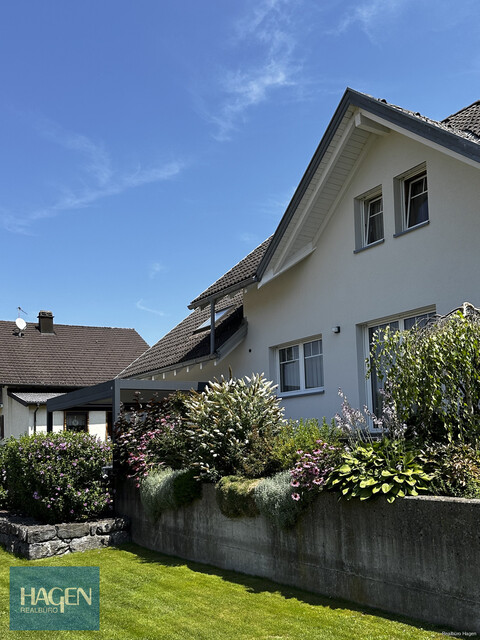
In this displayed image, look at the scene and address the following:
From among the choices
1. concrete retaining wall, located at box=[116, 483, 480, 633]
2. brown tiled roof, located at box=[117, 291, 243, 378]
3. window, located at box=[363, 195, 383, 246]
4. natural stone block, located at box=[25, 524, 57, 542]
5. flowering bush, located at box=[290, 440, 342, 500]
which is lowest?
natural stone block, located at box=[25, 524, 57, 542]

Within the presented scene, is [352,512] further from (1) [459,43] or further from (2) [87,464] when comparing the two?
(1) [459,43]

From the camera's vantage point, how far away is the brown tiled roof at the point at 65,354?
31781mm

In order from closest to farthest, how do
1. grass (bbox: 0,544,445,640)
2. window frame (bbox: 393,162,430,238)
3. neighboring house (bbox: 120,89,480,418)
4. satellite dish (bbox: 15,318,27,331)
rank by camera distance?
grass (bbox: 0,544,445,640) → neighboring house (bbox: 120,89,480,418) → window frame (bbox: 393,162,430,238) → satellite dish (bbox: 15,318,27,331)

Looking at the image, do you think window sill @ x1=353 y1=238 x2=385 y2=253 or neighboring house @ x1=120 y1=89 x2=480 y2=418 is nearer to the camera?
neighboring house @ x1=120 y1=89 x2=480 y2=418

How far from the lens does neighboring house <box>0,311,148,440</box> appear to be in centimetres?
2886

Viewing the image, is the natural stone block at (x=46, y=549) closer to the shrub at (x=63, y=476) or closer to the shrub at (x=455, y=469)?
the shrub at (x=63, y=476)

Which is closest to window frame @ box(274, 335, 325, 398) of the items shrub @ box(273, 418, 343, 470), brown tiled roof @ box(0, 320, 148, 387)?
shrub @ box(273, 418, 343, 470)

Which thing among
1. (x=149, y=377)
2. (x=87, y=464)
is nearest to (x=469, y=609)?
(x=87, y=464)

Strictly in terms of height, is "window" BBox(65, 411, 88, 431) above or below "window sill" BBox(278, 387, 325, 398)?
below

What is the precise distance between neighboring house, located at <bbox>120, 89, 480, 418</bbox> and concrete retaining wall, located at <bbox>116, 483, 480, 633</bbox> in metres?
4.18

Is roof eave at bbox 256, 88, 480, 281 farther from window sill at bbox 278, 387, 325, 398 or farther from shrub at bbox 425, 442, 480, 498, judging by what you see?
shrub at bbox 425, 442, 480, 498

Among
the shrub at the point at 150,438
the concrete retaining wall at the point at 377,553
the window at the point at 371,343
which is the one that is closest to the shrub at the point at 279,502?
the concrete retaining wall at the point at 377,553

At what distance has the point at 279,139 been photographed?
509 inches

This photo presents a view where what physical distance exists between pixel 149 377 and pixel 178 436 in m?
7.21
